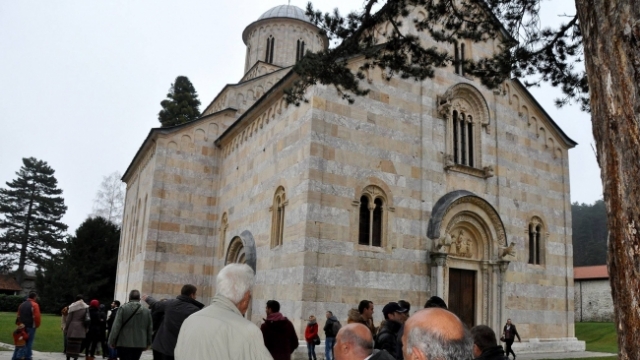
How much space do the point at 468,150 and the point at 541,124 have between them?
3.89 meters

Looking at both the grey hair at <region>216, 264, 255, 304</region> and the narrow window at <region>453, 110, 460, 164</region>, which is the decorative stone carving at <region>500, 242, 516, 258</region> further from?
the grey hair at <region>216, 264, 255, 304</region>

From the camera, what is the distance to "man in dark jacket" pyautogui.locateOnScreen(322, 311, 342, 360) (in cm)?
1070

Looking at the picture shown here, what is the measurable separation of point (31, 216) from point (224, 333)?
5939 centimetres

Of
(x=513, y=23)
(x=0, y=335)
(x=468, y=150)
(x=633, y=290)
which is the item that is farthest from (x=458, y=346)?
(x=0, y=335)

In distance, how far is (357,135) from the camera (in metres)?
13.8

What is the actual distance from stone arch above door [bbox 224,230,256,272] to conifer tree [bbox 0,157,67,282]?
41.2 meters

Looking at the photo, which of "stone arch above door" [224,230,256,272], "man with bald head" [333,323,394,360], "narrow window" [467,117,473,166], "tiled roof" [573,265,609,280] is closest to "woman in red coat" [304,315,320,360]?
"stone arch above door" [224,230,256,272]

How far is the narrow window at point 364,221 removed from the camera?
531 inches

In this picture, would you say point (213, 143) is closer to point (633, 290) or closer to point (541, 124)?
point (541, 124)

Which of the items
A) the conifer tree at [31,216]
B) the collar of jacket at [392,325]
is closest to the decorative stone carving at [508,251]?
the collar of jacket at [392,325]

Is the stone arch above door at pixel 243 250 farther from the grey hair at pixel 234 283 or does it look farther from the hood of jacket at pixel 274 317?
the grey hair at pixel 234 283

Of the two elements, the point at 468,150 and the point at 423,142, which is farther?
the point at 468,150

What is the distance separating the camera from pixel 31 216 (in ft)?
178

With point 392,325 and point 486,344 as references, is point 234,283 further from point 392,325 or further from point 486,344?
point 392,325
